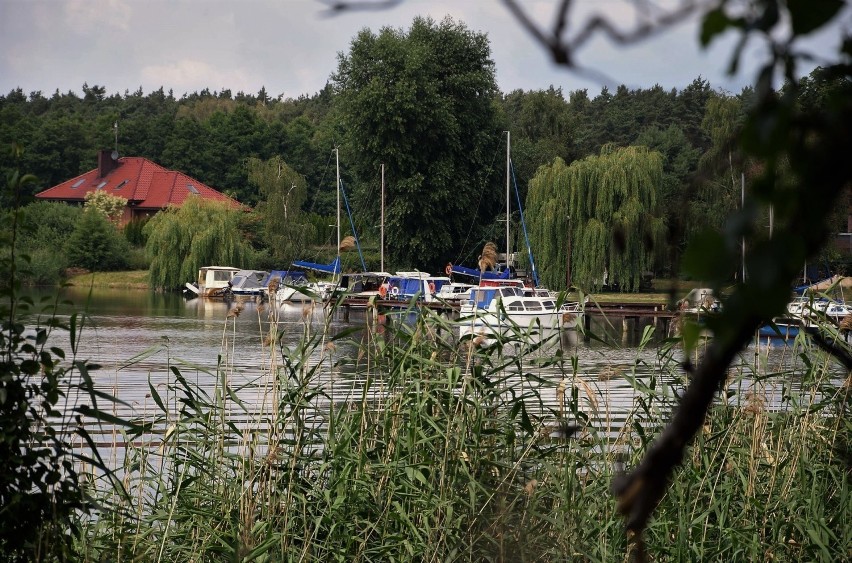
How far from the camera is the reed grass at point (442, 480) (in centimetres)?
504

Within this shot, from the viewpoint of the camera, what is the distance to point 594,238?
36.9 metres

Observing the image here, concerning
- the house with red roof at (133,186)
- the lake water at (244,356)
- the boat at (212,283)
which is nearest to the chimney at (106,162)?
the house with red roof at (133,186)

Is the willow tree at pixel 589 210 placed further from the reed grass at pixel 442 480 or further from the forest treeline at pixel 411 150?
the reed grass at pixel 442 480

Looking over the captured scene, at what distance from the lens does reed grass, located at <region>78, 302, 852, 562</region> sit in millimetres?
5039

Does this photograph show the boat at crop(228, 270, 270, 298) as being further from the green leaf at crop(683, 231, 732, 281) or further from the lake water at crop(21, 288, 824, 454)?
the green leaf at crop(683, 231, 732, 281)

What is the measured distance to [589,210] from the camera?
3806 centimetres

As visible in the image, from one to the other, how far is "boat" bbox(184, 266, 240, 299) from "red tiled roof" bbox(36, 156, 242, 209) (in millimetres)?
18058

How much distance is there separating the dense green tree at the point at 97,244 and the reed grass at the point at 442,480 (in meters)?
45.0

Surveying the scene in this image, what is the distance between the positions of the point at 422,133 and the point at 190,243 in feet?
43.7

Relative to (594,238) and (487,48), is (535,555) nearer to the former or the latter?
(594,238)

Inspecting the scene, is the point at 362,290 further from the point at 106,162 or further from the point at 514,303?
the point at 106,162

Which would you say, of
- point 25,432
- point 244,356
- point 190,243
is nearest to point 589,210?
point 244,356

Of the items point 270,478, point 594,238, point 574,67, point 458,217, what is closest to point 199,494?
point 270,478

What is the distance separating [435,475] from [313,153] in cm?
7443
